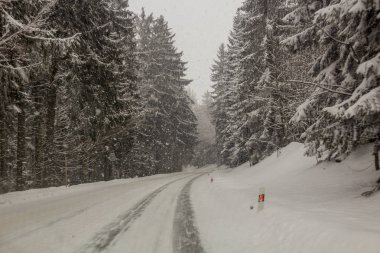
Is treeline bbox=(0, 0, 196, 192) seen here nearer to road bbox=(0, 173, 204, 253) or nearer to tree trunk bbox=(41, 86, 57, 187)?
tree trunk bbox=(41, 86, 57, 187)

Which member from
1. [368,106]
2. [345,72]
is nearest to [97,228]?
[368,106]

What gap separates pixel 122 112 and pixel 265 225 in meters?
14.1

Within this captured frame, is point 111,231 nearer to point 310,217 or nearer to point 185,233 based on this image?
point 185,233

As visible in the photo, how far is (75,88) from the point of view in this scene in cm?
1867

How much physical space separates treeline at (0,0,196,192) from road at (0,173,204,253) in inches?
136

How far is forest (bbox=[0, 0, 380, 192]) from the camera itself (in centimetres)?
909

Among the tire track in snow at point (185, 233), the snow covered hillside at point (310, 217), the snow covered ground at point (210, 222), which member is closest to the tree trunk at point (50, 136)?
the snow covered ground at point (210, 222)

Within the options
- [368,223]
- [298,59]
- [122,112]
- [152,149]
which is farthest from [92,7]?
[152,149]

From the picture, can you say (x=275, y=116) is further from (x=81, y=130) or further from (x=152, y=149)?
(x=152, y=149)

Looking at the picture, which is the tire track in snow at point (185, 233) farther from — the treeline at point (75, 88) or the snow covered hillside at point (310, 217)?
the treeline at point (75, 88)

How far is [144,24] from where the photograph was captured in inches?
1747

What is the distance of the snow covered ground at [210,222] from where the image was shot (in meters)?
6.44

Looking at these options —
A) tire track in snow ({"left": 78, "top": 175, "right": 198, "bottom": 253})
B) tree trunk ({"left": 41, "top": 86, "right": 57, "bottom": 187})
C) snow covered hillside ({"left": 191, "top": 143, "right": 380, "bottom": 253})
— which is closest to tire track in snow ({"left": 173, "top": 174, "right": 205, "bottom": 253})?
snow covered hillside ({"left": 191, "top": 143, "right": 380, "bottom": 253})

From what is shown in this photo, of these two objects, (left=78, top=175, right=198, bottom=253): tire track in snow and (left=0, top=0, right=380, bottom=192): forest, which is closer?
(left=78, top=175, right=198, bottom=253): tire track in snow
